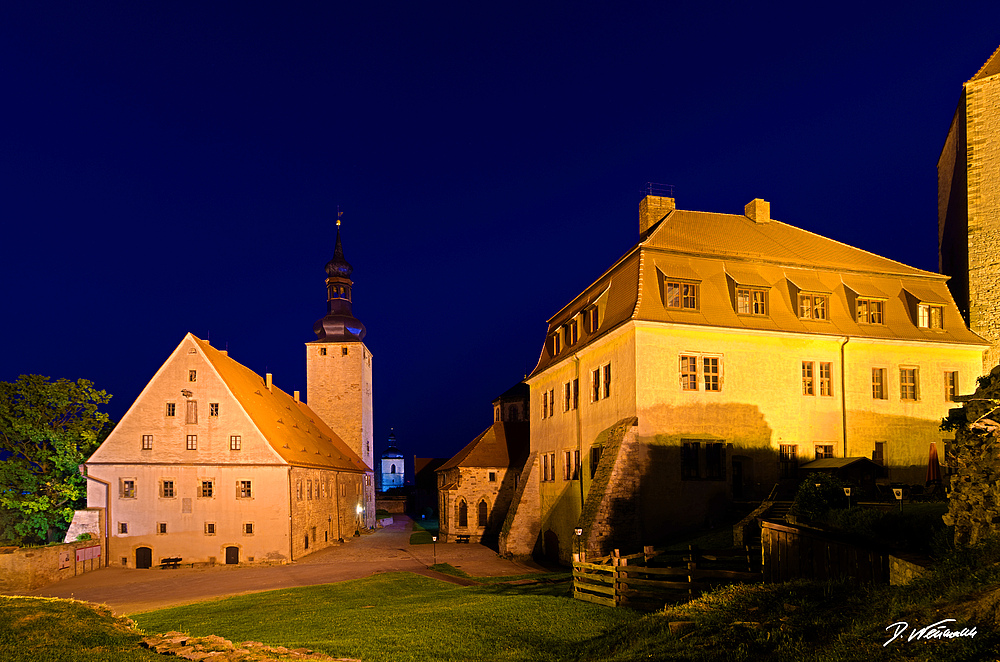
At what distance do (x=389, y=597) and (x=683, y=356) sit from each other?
47.1 ft

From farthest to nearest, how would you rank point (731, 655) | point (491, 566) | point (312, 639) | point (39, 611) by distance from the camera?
point (491, 566)
point (312, 639)
point (39, 611)
point (731, 655)

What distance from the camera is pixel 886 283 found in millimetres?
31656

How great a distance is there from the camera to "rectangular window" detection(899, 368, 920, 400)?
3070cm

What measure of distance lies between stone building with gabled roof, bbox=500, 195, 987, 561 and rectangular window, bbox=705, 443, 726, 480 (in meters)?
0.05

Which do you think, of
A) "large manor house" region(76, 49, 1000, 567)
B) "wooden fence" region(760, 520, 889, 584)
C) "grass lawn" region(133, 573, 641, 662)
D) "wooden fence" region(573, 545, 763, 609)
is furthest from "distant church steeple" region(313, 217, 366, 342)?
"wooden fence" region(760, 520, 889, 584)

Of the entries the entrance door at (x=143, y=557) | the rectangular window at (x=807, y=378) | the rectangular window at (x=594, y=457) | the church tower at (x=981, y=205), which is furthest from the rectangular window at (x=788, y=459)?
the entrance door at (x=143, y=557)

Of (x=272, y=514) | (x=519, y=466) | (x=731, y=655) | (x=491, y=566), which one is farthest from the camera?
(x=519, y=466)

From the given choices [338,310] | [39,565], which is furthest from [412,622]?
[338,310]

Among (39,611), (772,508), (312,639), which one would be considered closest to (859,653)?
(312,639)

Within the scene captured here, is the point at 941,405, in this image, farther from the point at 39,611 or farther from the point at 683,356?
the point at 39,611

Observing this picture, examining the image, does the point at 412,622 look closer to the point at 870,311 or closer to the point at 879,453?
the point at 879,453

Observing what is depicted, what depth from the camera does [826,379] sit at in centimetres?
2978

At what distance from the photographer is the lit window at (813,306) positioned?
30.0 m
